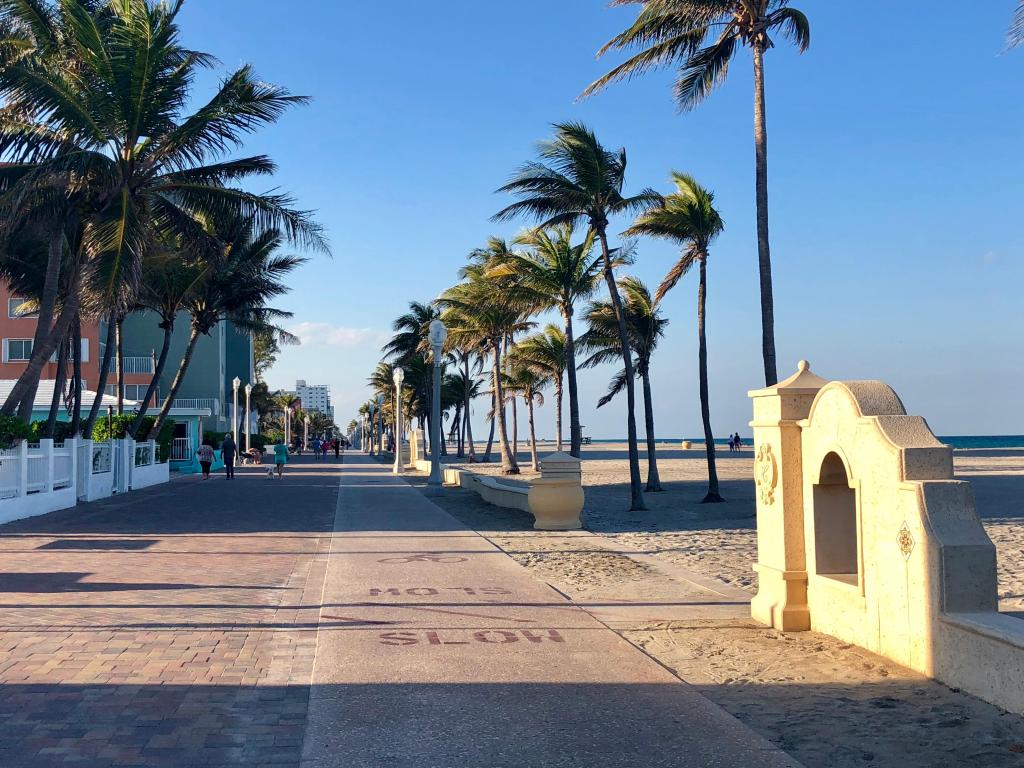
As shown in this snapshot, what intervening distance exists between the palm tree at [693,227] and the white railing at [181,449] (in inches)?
1239

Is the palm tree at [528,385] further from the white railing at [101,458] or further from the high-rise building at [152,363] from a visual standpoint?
the white railing at [101,458]

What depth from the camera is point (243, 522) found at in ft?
57.5

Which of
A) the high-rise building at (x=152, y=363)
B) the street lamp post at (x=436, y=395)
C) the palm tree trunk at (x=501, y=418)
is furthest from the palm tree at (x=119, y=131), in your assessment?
the high-rise building at (x=152, y=363)

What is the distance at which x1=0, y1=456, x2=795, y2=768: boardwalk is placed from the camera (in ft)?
15.7

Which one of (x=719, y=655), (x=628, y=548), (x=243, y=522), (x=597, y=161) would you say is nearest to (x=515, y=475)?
(x=597, y=161)

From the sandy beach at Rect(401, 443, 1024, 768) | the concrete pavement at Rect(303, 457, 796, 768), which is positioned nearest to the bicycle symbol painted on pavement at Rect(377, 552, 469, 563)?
the sandy beach at Rect(401, 443, 1024, 768)

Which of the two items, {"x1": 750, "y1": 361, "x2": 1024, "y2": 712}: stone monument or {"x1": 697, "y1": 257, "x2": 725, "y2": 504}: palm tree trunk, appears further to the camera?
{"x1": 697, "y1": 257, "x2": 725, "y2": 504}: palm tree trunk

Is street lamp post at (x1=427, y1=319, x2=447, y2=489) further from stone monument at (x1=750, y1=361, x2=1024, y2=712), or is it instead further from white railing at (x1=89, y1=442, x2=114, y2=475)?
stone monument at (x1=750, y1=361, x2=1024, y2=712)

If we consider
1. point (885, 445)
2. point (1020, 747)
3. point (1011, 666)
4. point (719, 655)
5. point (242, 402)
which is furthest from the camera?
point (242, 402)

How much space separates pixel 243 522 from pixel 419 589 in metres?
8.89

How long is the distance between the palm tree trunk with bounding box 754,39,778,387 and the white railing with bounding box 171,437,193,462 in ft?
119

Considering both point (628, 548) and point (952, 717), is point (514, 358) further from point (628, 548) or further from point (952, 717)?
point (952, 717)

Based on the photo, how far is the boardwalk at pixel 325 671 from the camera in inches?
189

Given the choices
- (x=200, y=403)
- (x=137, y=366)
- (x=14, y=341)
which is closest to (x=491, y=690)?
(x=14, y=341)
